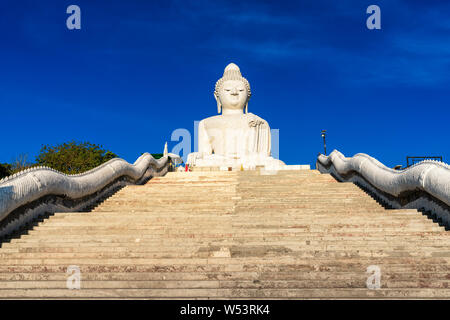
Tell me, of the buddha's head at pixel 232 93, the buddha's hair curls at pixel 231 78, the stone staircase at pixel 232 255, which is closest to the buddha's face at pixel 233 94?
the buddha's head at pixel 232 93

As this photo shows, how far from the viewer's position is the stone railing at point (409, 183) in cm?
559

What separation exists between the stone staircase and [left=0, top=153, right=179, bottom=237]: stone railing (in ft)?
1.03

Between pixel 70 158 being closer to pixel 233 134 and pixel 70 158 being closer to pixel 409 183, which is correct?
pixel 233 134

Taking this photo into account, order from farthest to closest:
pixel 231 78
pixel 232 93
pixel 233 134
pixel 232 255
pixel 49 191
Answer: pixel 231 78 < pixel 232 93 < pixel 233 134 < pixel 49 191 < pixel 232 255

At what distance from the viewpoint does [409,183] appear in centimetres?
646

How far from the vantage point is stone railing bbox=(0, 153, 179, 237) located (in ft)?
17.7

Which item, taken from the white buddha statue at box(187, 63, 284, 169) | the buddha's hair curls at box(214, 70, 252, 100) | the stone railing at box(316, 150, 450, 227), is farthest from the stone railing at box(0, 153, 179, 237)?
the buddha's hair curls at box(214, 70, 252, 100)

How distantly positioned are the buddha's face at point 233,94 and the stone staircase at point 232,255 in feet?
41.9

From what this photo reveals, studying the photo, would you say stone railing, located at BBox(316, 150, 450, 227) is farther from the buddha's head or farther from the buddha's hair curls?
the buddha's hair curls

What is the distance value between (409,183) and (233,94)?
515 inches

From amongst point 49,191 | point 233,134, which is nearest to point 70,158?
point 233,134

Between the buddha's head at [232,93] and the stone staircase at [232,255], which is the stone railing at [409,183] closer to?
the stone staircase at [232,255]

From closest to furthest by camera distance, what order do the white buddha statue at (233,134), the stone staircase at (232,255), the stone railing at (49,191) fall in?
the stone staircase at (232,255), the stone railing at (49,191), the white buddha statue at (233,134)
